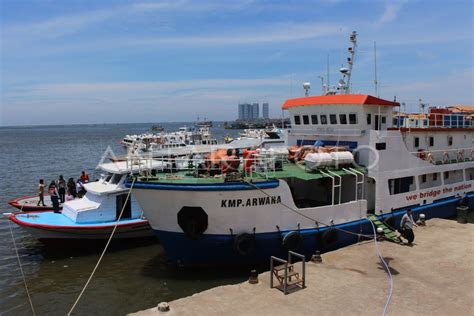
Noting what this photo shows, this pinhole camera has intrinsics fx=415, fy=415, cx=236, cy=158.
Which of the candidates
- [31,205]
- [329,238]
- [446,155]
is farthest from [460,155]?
[31,205]

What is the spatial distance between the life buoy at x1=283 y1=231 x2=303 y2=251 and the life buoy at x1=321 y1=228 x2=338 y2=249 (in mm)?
866

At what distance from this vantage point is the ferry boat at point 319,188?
1188 cm

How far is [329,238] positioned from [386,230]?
2.17 m

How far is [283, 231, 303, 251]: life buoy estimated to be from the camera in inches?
489

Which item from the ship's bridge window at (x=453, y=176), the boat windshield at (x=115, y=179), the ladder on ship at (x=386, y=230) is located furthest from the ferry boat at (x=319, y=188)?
the boat windshield at (x=115, y=179)

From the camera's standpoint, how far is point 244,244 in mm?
11969

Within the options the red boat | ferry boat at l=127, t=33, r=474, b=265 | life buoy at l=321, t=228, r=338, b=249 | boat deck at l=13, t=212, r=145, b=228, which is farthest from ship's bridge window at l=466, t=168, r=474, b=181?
the red boat

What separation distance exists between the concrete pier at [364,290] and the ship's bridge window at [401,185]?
3.38 m

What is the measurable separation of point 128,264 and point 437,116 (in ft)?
49.9

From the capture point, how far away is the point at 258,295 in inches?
362

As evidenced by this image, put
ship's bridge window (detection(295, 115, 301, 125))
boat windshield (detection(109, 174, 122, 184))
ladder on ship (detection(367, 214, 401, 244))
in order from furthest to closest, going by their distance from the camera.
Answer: ship's bridge window (detection(295, 115, 301, 125)), boat windshield (detection(109, 174, 122, 184)), ladder on ship (detection(367, 214, 401, 244))

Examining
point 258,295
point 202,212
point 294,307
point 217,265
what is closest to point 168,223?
point 202,212

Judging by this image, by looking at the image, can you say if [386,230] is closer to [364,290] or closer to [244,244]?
[364,290]

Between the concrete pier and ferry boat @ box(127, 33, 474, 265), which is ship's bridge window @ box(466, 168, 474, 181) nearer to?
ferry boat @ box(127, 33, 474, 265)
